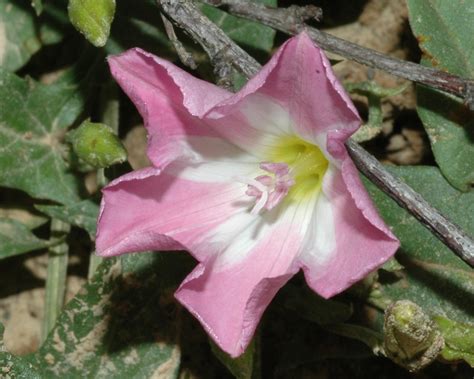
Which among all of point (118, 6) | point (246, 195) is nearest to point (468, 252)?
point (246, 195)

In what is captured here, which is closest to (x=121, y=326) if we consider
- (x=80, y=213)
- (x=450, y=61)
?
(x=80, y=213)

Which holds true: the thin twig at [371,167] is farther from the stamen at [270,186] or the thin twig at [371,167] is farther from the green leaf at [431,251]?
the green leaf at [431,251]

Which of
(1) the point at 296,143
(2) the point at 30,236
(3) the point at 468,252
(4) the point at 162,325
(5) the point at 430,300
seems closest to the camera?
(3) the point at 468,252

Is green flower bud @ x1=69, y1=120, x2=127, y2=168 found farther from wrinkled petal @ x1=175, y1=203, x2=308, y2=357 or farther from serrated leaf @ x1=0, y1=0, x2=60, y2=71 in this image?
serrated leaf @ x1=0, y1=0, x2=60, y2=71

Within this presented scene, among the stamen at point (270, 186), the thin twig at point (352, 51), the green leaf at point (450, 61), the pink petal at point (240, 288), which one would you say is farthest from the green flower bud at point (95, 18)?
the green leaf at point (450, 61)

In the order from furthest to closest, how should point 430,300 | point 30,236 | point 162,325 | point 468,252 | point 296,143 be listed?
1. point 30,236
2. point 162,325
3. point 430,300
4. point 296,143
5. point 468,252

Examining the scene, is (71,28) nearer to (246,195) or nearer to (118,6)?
(118,6)
